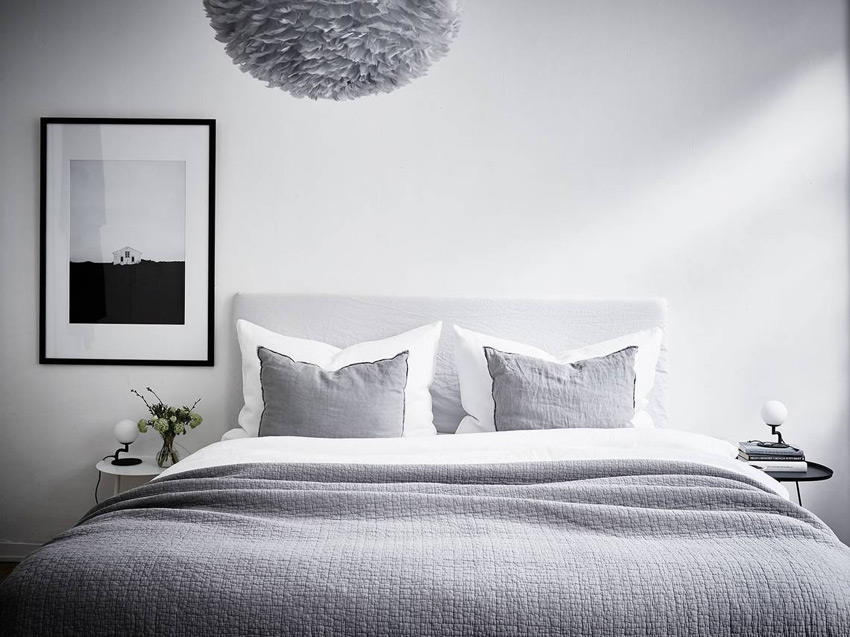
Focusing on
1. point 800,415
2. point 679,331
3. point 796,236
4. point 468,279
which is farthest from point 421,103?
point 800,415

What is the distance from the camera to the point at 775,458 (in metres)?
2.82

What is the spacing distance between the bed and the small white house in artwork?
1.43 m

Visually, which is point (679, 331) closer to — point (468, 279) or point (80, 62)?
point (468, 279)

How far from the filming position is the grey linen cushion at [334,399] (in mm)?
2557

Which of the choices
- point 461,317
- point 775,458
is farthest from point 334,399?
point 775,458

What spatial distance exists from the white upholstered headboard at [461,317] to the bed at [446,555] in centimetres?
101

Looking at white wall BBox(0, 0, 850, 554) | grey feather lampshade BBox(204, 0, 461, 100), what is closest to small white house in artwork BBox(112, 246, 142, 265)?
white wall BBox(0, 0, 850, 554)

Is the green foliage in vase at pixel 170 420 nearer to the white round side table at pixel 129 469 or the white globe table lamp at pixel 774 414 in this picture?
the white round side table at pixel 129 469

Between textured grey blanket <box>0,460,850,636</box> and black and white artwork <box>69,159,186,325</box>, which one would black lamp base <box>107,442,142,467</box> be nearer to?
black and white artwork <box>69,159,186,325</box>

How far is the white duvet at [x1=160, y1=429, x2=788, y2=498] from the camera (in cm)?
212

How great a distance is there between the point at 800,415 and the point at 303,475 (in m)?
2.43

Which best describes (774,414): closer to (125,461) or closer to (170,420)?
(170,420)

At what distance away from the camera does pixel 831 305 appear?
315cm

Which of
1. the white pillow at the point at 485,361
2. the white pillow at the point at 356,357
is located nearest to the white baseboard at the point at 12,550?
the white pillow at the point at 356,357
